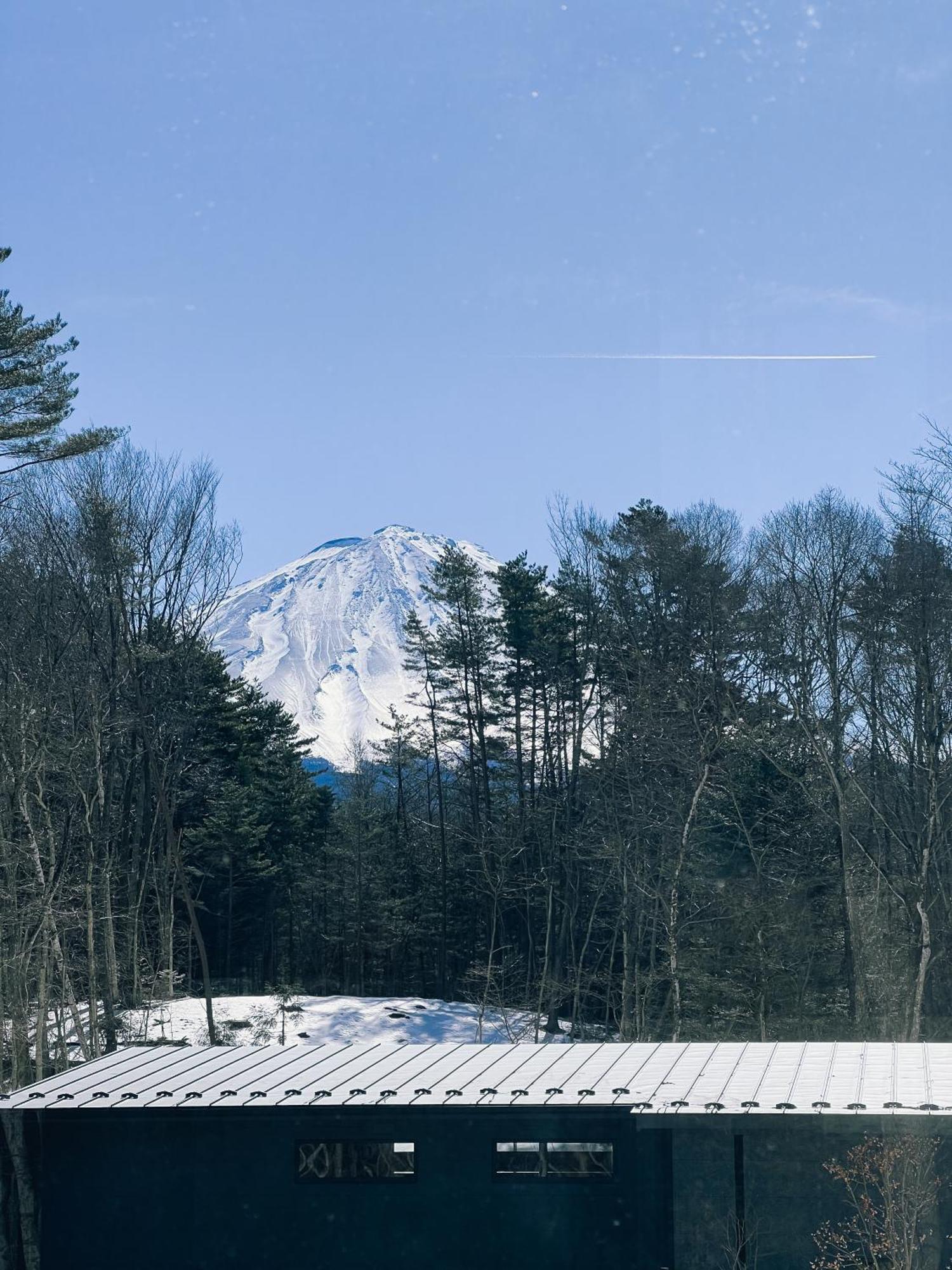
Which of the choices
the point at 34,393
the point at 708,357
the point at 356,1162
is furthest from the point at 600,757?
the point at 356,1162

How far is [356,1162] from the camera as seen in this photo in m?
11.4

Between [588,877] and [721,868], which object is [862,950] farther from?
[588,877]

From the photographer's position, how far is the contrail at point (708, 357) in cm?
1955

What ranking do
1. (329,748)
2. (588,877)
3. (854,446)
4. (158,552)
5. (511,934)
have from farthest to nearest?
(329,748) → (511,934) → (588,877) → (158,552) → (854,446)

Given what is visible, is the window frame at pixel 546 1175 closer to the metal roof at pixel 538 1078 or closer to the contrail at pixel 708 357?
the metal roof at pixel 538 1078

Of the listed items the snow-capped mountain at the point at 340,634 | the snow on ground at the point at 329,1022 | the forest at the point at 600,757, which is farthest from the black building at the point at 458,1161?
the snow-capped mountain at the point at 340,634

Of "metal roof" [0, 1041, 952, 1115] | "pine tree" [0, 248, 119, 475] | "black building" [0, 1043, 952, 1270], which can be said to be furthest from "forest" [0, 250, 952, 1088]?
"black building" [0, 1043, 952, 1270]

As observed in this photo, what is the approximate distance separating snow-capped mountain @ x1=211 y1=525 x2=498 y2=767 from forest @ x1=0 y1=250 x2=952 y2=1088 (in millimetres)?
103903

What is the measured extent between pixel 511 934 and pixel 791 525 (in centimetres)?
1477

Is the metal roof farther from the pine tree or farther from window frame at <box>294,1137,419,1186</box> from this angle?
the pine tree

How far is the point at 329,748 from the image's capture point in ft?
465

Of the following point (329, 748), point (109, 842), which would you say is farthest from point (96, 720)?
point (329, 748)

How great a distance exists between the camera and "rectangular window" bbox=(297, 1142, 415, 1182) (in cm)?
1135

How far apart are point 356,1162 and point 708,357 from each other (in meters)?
13.0
